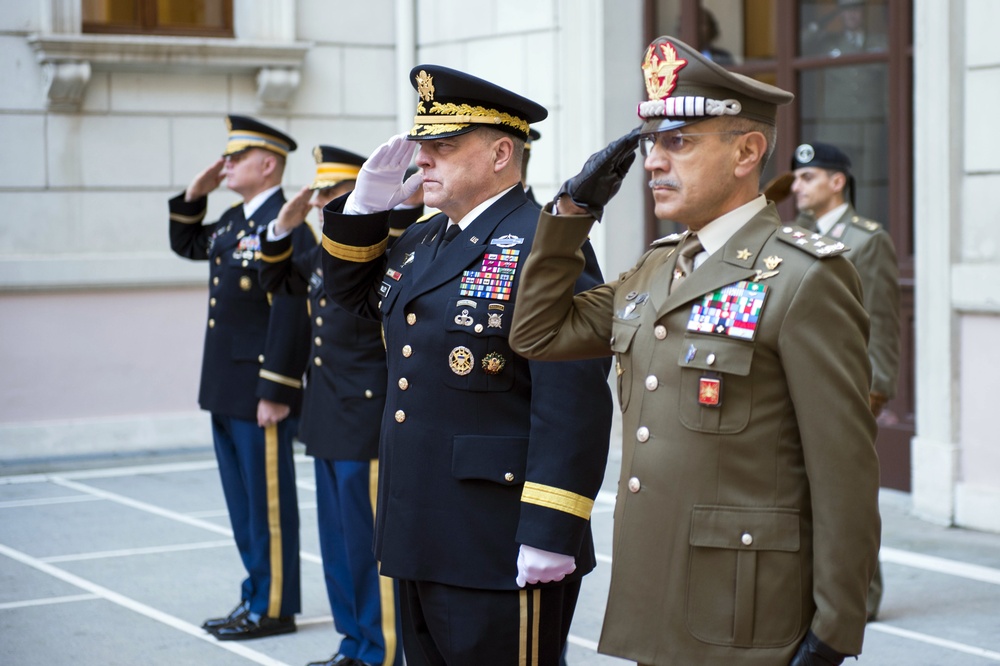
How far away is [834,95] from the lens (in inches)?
327

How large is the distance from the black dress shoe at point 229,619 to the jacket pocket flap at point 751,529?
3.33 m

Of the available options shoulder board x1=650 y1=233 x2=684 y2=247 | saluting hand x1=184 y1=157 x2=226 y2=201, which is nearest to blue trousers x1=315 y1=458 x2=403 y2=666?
saluting hand x1=184 y1=157 x2=226 y2=201

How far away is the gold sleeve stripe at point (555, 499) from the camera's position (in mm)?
2893

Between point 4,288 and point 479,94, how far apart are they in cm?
696

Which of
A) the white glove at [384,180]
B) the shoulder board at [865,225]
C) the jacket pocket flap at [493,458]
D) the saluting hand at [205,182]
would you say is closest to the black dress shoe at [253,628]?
the saluting hand at [205,182]

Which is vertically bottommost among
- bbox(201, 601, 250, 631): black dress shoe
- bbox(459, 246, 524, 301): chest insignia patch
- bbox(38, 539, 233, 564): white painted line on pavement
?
bbox(38, 539, 233, 564): white painted line on pavement

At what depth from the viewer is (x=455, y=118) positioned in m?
3.12

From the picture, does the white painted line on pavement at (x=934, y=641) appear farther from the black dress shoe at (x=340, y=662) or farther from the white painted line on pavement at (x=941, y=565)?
the black dress shoe at (x=340, y=662)

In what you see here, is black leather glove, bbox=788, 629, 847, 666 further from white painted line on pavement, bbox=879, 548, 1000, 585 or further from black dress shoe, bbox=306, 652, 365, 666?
white painted line on pavement, bbox=879, 548, 1000, 585

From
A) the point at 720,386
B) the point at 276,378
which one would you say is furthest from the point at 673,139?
the point at 276,378

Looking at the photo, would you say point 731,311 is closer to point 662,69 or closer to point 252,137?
point 662,69

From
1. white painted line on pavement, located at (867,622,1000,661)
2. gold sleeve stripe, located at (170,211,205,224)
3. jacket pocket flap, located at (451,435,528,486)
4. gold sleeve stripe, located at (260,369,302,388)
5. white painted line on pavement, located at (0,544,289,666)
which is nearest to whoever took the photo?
jacket pocket flap, located at (451,435,528,486)

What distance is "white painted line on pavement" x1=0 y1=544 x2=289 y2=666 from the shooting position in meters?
5.05

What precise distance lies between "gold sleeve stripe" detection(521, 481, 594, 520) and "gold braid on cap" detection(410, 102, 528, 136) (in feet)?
2.79
